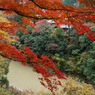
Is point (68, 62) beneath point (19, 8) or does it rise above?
beneath

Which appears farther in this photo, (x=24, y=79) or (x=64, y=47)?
(x=64, y=47)

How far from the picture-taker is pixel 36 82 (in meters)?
8.52

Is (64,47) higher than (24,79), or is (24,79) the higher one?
(64,47)

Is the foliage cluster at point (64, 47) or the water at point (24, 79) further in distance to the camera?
the foliage cluster at point (64, 47)

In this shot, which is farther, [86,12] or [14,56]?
[14,56]

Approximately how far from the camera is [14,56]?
2842 mm

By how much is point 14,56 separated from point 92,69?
6.53m

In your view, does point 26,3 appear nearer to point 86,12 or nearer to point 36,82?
point 86,12

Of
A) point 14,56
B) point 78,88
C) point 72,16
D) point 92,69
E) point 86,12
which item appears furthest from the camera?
point 92,69

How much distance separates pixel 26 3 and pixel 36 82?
7.09 meters

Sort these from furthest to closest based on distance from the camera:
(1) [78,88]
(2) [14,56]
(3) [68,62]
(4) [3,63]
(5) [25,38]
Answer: (5) [25,38] < (3) [68,62] < (4) [3,63] < (1) [78,88] < (2) [14,56]

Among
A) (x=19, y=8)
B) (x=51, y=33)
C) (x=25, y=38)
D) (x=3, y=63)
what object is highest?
(x=19, y=8)

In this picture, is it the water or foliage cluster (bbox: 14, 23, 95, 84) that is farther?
foliage cluster (bbox: 14, 23, 95, 84)

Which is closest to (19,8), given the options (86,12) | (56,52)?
(86,12)
